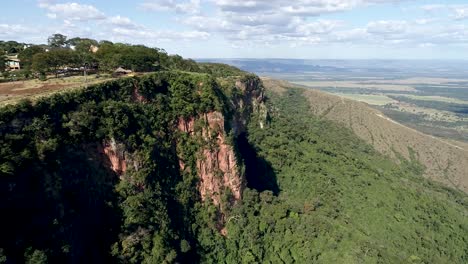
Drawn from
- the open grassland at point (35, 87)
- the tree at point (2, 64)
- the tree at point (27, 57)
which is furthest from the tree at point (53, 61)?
the tree at point (2, 64)

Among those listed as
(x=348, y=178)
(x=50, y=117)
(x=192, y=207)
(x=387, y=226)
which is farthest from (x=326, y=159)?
(x=50, y=117)

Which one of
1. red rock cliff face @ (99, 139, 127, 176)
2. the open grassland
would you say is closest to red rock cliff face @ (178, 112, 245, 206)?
red rock cliff face @ (99, 139, 127, 176)

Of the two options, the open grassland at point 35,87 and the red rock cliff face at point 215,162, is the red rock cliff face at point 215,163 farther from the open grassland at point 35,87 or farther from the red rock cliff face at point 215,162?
the open grassland at point 35,87

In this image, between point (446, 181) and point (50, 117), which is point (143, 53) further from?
point (446, 181)

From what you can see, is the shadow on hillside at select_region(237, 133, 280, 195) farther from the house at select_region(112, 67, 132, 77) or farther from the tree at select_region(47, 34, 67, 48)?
the tree at select_region(47, 34, 67, 48)

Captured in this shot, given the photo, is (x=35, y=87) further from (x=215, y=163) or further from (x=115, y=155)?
(x=215, y=163)

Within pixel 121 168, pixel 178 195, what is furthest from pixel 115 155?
pixel 178 195
